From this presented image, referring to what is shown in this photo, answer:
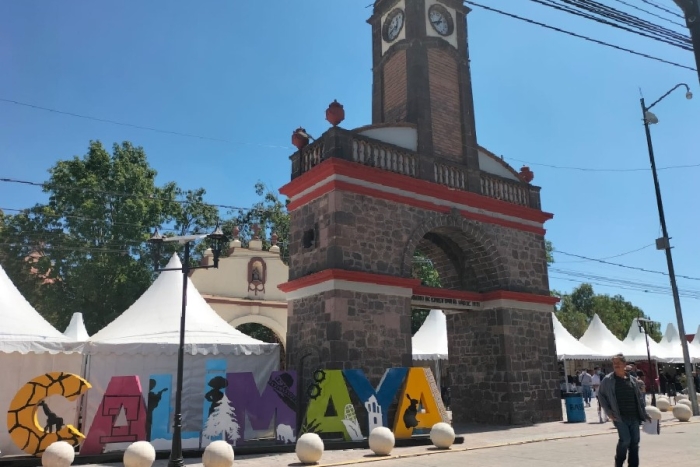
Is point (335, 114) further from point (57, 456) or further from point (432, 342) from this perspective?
point (432, 342)

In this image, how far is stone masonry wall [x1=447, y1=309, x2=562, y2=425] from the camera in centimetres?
1553

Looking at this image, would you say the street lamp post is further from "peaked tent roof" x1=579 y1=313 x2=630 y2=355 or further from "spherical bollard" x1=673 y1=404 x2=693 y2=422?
"peaked tent roof" x1=579 y1=313 x2=630 y2=355

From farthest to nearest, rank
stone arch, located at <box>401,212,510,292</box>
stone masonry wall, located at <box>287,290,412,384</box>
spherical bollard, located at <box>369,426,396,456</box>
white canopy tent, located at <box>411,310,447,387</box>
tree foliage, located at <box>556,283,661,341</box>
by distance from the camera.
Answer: tree foliage, located at <box>556,283,661,341</box>
white canopy tent, located at <box>411,310,447,387</box>
stone arch, located at <box>401,212,510,292</box>
stone masonry wall, located at <box>287,290,412,384</box>
spherical bollard, located at <box>369,426,396,456</box>

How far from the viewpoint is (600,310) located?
62062 millimetres

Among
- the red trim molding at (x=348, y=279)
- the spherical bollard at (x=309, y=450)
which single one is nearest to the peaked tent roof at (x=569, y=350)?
the red trim molding at (x=348, y=279)

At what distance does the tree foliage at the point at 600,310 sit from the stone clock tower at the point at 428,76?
3929 centimetres

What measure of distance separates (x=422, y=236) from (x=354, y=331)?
343cm

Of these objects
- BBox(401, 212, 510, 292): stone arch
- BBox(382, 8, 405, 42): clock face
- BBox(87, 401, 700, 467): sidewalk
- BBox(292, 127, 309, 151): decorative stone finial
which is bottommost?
BBox(87, 401, 700, 467): sidewalk

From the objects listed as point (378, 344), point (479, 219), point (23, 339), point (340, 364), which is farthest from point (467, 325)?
point (23, 339)

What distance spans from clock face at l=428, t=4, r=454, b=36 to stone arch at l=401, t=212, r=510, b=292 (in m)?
6.03

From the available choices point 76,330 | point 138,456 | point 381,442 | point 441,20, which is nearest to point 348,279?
point 381,442

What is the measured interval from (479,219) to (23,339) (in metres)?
11.7

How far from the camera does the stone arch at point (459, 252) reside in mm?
15023

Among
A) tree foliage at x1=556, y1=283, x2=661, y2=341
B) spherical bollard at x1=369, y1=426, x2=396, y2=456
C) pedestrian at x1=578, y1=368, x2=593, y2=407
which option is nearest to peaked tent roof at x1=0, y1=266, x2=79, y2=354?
spherical bollard at x1=369, y1=426, x2=396, y2=456
